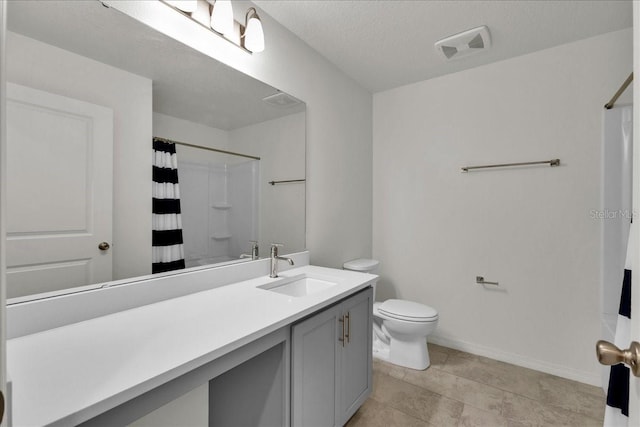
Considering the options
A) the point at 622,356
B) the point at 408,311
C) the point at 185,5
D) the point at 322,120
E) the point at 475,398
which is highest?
the point at 185,5

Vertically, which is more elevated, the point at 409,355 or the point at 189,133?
the point at 189,133

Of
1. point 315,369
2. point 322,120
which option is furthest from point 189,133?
point 315,369

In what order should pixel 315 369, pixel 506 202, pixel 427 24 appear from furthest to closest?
pixel 506 202 → pixel 427 24 → pixel 315 369

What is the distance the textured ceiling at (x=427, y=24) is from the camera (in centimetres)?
169

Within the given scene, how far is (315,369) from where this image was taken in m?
1.23

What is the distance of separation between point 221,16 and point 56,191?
1.07m

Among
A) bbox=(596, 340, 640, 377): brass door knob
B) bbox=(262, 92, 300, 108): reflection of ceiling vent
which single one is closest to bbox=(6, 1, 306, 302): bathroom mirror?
bbox=(262, 92, 300, 108): reflection of ceiling vent

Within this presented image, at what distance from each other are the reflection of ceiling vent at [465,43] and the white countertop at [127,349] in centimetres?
194

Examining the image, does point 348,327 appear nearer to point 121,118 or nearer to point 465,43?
point 121,118

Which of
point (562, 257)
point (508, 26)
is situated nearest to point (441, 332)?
point (562, 257)

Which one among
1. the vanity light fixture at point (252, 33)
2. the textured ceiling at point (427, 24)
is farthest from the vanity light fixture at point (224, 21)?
the textured ceiling at point (427, 24)

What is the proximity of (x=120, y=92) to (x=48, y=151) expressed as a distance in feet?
1.14

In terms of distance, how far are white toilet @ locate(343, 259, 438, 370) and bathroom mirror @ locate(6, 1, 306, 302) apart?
48.2 inches

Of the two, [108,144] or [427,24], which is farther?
[427,24]
